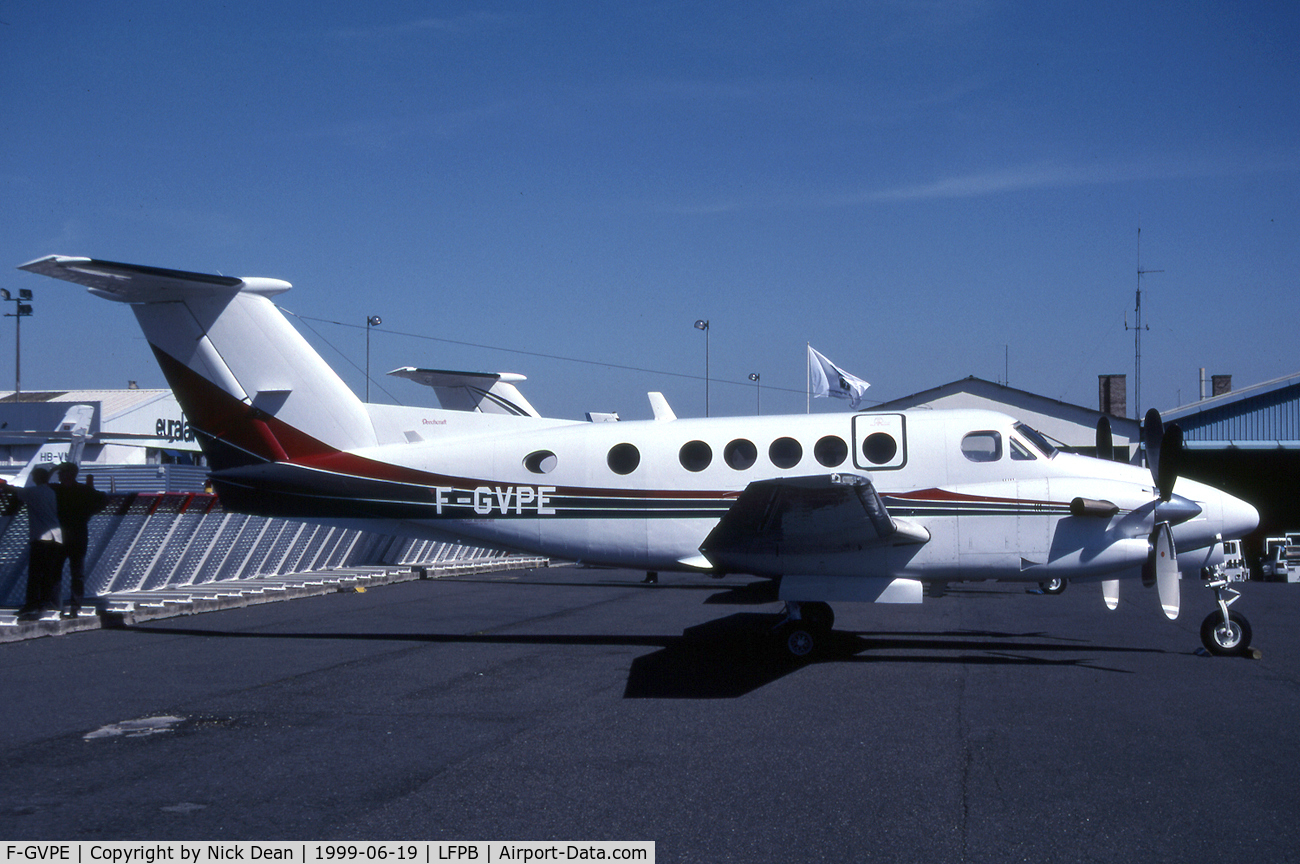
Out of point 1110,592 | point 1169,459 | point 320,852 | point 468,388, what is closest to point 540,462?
point 1169,459

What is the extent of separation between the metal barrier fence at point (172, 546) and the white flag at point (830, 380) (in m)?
12.6

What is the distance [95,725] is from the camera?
292 inches

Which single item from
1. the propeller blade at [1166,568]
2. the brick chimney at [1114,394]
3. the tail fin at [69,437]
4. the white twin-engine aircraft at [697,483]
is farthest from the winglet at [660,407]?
the brick chimney at [1114,394]

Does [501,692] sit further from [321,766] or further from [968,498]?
[968,498]

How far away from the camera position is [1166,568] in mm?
10734

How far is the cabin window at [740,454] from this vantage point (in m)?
11.7

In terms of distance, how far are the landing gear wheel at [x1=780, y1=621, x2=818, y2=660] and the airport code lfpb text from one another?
6.46 meters

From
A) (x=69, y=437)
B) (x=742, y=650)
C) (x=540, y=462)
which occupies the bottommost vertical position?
(x=742, y=650)

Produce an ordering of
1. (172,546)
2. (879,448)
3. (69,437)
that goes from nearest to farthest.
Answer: (879,448) → (172,546) → (69,437)

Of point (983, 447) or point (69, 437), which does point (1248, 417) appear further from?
point (69, 437)

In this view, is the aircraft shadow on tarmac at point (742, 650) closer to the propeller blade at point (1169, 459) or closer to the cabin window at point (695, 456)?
the propeller blade at point (1169, 459)

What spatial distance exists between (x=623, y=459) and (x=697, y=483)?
952 mm

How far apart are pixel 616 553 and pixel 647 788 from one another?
20.7ft

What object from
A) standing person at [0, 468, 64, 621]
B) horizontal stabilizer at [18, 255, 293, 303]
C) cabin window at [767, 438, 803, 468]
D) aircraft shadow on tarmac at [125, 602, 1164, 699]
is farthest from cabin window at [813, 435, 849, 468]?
standing person at [0, 468, 64, 621]
